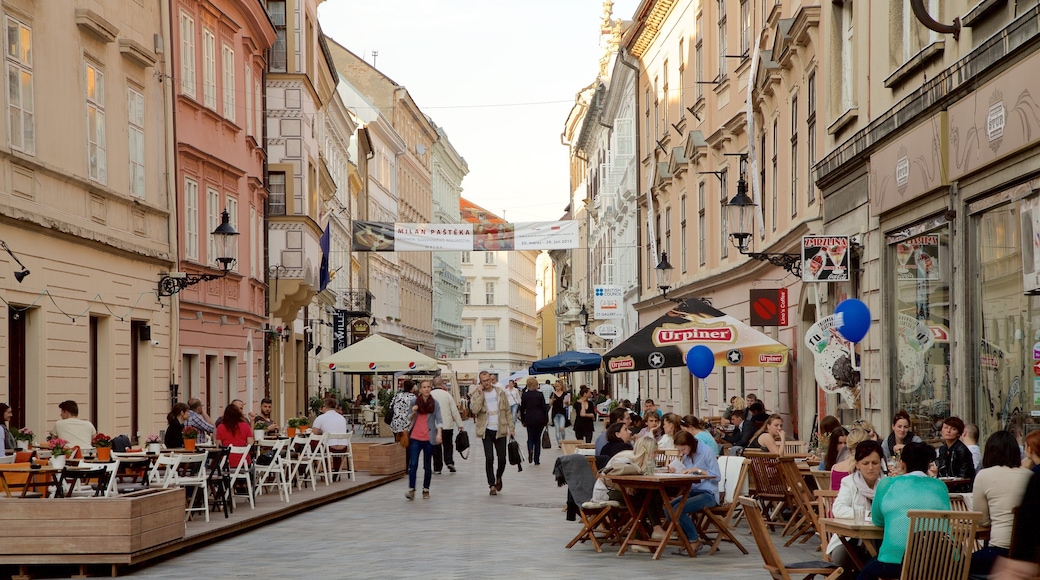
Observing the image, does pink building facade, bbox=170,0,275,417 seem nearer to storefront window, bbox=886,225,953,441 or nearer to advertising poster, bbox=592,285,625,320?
advertising poster, bbox=592,285,625,320

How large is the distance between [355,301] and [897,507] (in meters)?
54.7

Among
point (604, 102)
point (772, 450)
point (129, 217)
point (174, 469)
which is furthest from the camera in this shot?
point (604, 102)

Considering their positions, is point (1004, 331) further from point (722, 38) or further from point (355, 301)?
point (355, 301)

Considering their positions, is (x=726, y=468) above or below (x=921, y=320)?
below

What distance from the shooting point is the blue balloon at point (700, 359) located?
67.0 ft

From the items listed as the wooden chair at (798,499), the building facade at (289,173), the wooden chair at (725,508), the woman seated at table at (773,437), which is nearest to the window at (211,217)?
the building facade at (289,173)

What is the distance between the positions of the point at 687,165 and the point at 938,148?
65.9 feet

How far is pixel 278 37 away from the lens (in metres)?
36.1

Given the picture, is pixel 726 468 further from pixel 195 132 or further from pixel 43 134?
pixel 195 132

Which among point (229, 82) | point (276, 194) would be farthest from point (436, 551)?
point (276, 194)

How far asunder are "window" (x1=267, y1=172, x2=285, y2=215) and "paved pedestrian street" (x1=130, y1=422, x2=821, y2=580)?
18.3 metres

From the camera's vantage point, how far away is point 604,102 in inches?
2179

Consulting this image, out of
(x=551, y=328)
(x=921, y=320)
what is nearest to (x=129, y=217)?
(x=921, y=320)

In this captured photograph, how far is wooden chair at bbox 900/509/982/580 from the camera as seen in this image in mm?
8211
